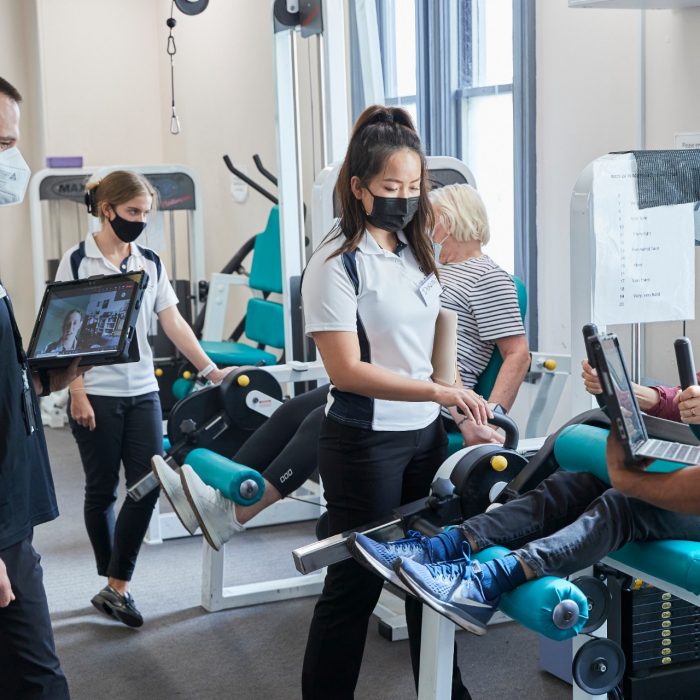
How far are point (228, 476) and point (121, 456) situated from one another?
0.66 meters

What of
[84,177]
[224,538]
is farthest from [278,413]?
[84,177]

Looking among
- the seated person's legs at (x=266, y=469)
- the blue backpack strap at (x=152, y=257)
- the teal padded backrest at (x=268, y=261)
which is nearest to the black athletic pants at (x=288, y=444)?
the seated person's legs at (x=266, y=469)

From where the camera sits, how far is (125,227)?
Answer: 3193 mm

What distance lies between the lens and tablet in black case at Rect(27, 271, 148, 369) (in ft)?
6.79

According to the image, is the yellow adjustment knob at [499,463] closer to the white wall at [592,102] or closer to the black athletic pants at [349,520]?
the black athletic pants at [349,520]

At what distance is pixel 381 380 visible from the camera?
2057mm

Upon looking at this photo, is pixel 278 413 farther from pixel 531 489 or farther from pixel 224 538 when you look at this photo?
pixel 531 489

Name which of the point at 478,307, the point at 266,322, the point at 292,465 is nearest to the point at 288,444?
the point at 292,465

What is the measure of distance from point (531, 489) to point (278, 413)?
1.17 metres

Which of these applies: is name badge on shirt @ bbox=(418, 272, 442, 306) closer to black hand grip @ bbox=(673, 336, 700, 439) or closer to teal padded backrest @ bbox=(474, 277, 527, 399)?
black hand grip @ bbox=(673, 336, 700, 439)

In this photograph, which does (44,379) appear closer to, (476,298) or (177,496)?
(177,496)

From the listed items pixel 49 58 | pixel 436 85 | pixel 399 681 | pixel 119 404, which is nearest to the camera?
pixel 399 681

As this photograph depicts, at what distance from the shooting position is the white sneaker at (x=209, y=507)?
2764 millimetres

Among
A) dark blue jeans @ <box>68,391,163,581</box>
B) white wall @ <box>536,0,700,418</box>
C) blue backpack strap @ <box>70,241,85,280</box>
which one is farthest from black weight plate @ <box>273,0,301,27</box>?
dark blue jeans @ <box>68,391,163,581</box>
